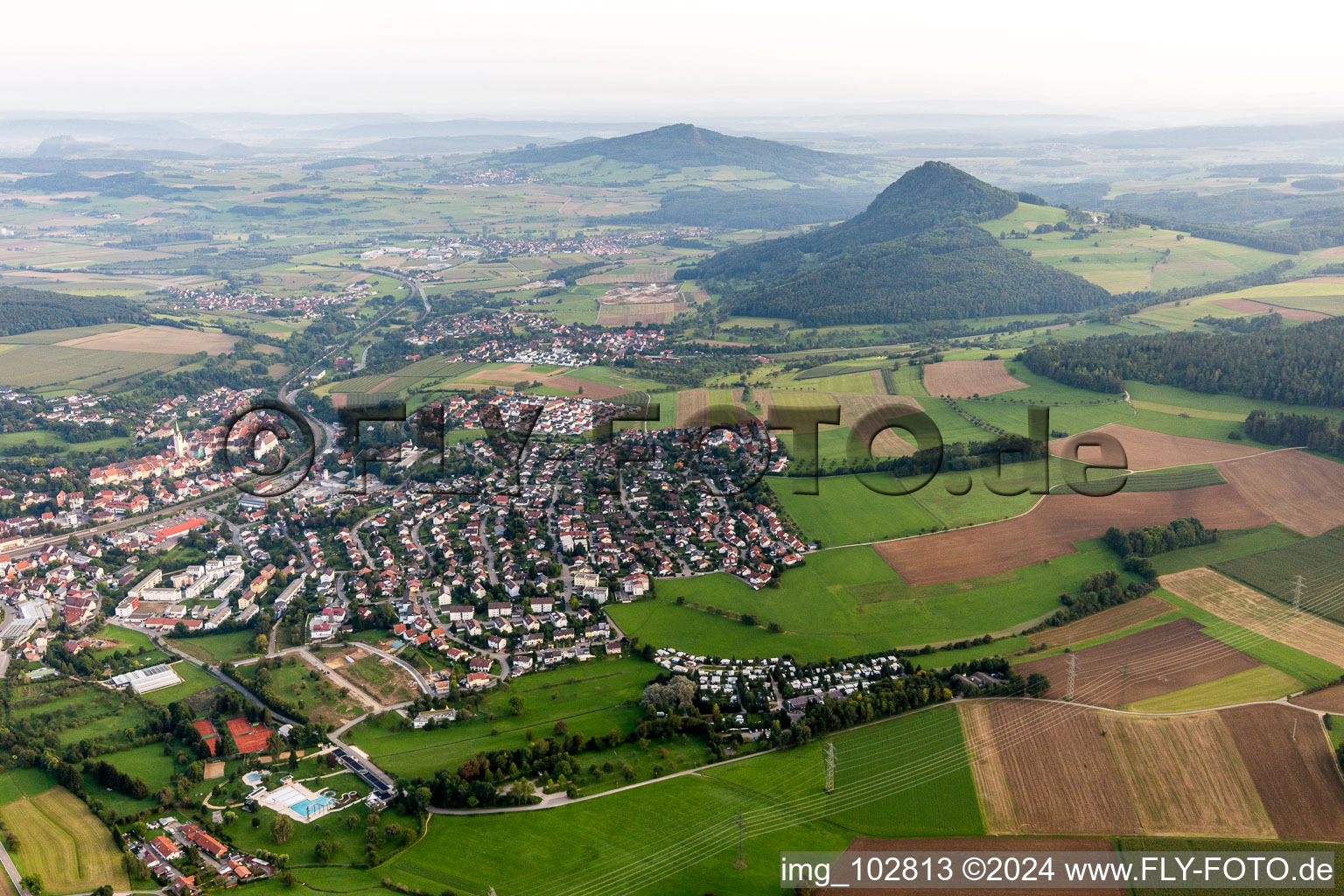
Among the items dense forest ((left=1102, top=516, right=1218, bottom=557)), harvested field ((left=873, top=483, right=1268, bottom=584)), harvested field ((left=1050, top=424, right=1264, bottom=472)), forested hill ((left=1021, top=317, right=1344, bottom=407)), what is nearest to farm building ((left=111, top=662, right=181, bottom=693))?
harvested field ((left=873, top=483, right=1268, bottom=584))

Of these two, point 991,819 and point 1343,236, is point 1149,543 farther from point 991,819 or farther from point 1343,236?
point 1343,236

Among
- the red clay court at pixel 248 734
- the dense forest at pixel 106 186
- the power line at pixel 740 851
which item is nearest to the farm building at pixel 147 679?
the red clay court at pixel 248 734

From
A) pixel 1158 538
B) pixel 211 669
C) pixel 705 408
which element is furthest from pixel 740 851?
pixel 705 408

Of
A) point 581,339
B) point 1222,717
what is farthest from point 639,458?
point 581,339

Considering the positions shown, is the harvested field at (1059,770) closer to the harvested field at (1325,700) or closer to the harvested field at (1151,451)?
the harvested field at (1325,700)

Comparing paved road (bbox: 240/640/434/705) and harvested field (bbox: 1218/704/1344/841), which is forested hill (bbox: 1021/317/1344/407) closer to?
harvested field (bbox: 1218/704/1344/841)

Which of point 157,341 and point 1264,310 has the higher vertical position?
point 1264,310

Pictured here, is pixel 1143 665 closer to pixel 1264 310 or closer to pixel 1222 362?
pixel 1222 362
